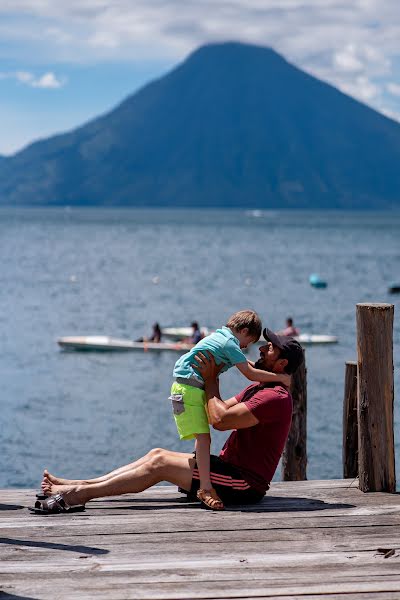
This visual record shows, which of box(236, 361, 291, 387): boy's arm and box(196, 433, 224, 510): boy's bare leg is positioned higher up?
box(236, 361, 291, 387): boy's arm

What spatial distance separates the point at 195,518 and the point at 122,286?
248ft

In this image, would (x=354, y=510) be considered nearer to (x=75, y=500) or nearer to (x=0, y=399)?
(x=75, y=500)

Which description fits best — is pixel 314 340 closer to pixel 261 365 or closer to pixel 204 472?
pixel 261 365

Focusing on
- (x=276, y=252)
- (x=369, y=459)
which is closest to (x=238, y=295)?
(x=276, y=252)

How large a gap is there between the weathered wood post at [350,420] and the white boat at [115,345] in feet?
101

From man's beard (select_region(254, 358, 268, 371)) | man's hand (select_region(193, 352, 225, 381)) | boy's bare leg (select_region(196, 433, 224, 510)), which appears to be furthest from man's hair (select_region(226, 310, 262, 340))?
boy's bare leg (select_region(196, 433, 224, 510))

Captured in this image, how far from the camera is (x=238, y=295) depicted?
75.6 meters

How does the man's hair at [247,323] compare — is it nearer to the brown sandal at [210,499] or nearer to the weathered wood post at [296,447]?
the brown sandal at [210,499]

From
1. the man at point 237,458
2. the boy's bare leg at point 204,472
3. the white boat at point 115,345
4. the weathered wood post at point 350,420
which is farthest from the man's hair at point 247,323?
the white boat at point 115,345

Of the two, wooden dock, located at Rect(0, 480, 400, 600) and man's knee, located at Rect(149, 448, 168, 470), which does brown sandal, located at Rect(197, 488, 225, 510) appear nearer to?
wooden dock, located at Rect(0, 480, 400, 600)

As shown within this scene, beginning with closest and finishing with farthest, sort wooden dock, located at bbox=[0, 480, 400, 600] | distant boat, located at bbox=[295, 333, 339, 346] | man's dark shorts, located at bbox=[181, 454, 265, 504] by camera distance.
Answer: wooden dock, located at bbox=[0, 480, 400, 600] → man's dark shorts, located at bbox=[181, 454, 265, 504] → distant boat, located at bbox=[295, 333, 339, 346]

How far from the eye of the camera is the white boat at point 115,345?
1658 inches

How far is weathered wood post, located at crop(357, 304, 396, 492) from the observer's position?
812 centimetres

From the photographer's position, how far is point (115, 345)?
145 ft
